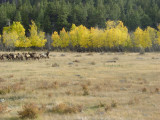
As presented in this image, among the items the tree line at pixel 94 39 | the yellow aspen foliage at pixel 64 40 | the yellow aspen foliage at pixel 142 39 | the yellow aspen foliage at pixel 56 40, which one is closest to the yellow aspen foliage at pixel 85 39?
the tree line at pixel 94 39

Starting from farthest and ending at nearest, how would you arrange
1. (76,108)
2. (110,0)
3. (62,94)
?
1. (110,0)
2. (62,94)
3. (76,108)

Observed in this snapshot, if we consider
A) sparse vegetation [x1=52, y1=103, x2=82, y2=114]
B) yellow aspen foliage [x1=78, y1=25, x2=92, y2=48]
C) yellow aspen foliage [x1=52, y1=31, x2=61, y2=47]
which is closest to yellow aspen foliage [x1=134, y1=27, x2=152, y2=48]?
yellow aspen foliage [x1=78, y1=25, x2=92, y2=48]

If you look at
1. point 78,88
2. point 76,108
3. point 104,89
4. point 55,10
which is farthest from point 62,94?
point 55,10

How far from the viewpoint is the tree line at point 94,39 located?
56.7 metres

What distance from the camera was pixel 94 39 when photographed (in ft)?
194

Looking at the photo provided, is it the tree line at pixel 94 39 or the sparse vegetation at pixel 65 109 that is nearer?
the sparse vegetation at pixel 65 109

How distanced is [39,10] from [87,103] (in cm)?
Answer: 7277

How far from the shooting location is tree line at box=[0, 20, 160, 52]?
56.7 metres

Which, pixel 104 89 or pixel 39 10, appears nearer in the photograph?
pixel 104 89

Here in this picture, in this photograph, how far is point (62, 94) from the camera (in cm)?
1075

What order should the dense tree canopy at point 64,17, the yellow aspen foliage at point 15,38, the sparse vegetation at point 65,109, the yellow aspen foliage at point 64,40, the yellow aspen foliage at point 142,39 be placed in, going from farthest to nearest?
the dense tree canopy at point 64,17 → the yellow aspen foliage at point 64,40 → the yellow aspen foliage at point 142,39 → the yellow aspen foliage at point 15,38 → the sparse vegetation at point 65,109

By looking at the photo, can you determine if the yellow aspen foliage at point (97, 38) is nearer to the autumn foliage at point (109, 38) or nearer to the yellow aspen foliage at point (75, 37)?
the autumn foliage at point (109, 38)

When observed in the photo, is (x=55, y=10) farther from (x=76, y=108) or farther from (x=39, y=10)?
(x=76, y=108)

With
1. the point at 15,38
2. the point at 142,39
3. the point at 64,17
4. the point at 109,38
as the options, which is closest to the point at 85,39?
the point at 109,38
